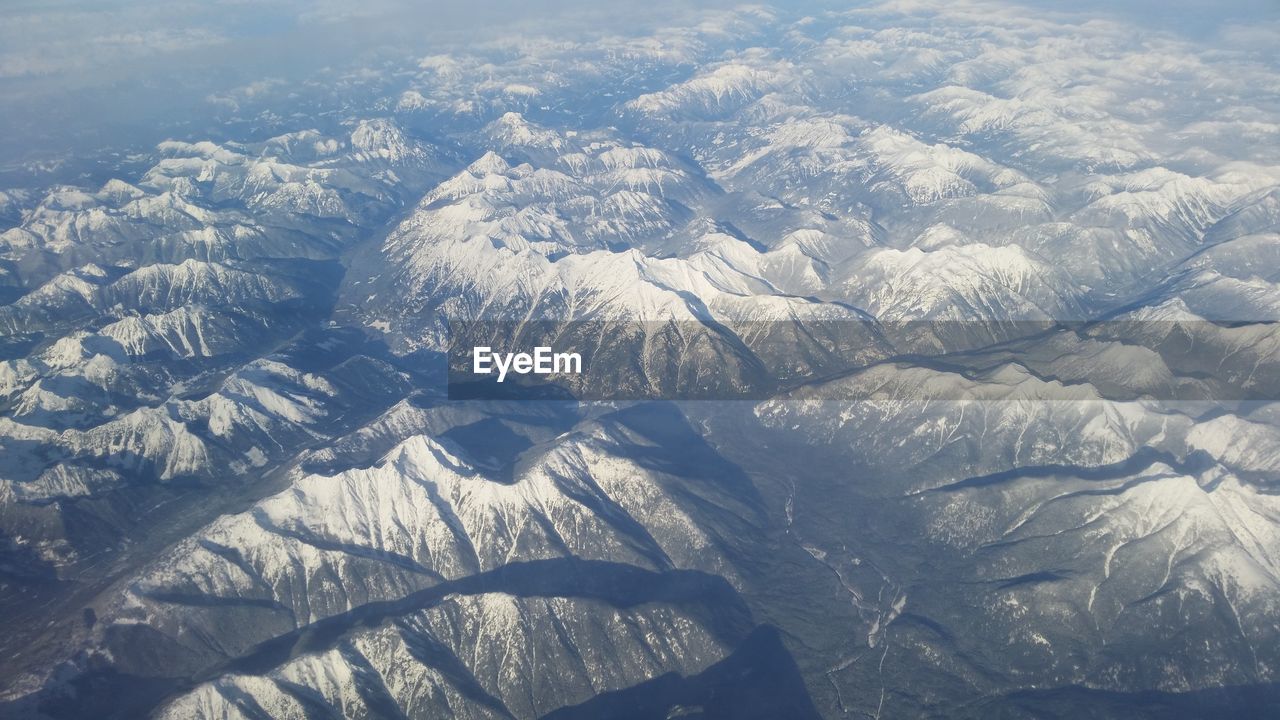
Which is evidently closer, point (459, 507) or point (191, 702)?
point (191, 702)

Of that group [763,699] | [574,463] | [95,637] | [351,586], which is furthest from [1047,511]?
[95,637]

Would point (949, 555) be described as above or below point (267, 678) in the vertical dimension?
below

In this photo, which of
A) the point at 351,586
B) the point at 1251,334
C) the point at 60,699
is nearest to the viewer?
the point at 60,699

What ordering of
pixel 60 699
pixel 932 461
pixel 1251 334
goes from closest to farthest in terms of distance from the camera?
pixel 60 699, pixel 932 461, pixel 1251 334

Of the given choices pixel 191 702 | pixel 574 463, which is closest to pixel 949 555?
pixel 574 463

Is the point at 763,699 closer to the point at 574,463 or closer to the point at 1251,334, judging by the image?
the point at 574,463

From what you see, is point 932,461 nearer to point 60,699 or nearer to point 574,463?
point 574,463

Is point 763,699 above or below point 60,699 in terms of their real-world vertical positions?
below

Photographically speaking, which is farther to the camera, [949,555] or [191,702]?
[949,555]

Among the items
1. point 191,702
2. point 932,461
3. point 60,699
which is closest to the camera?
point 191,702
